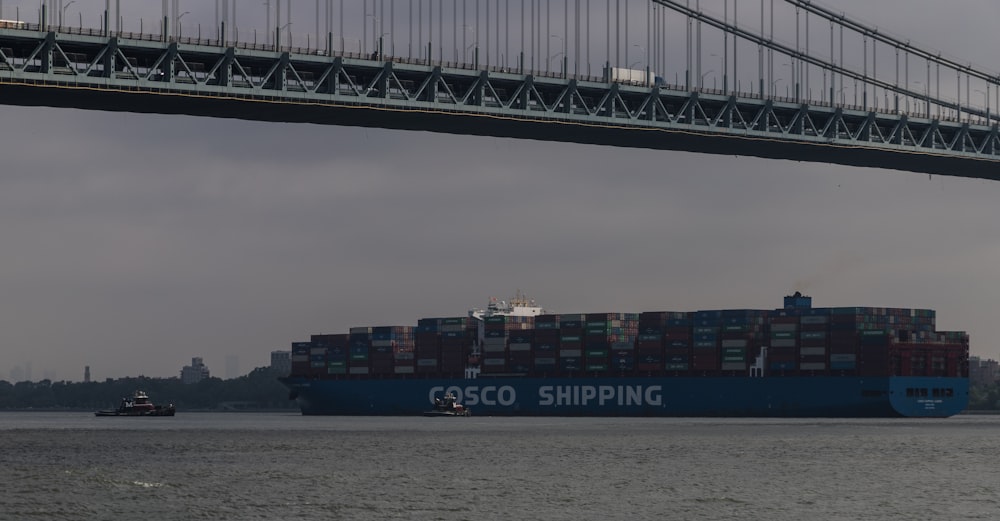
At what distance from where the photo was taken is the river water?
42562mm

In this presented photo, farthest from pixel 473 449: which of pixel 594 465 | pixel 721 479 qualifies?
pixel 721 479

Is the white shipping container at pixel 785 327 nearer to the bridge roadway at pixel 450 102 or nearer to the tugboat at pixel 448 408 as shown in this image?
the tugboat at pixel 448 408

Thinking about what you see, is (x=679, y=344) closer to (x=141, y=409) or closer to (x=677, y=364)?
(x=677, y=364)

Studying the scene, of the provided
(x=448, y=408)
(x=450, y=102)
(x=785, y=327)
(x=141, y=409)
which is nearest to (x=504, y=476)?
(x=450, y=102)

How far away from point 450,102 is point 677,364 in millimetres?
53363

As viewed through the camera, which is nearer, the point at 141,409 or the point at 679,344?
the point at 679,344

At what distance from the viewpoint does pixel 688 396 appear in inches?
4685

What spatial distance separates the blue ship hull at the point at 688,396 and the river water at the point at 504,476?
30.0 m

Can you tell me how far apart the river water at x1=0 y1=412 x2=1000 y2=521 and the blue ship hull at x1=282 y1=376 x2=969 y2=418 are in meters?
30.0

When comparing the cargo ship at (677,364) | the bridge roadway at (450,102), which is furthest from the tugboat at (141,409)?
the bridge roadway at (450,102)

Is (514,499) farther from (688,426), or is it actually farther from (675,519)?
(688,426)

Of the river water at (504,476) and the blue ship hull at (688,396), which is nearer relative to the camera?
the river water at (504,476)

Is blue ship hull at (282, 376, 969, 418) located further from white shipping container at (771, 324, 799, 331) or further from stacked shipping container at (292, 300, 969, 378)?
white shipping container at (771, 324, 799, 331)

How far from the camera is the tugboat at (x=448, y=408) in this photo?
125062mm
